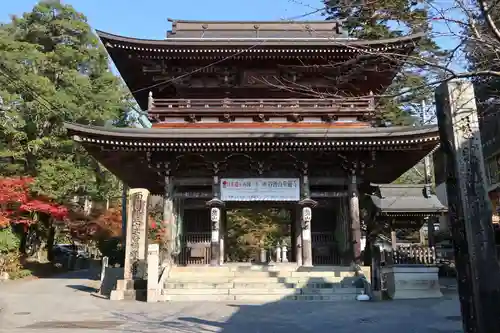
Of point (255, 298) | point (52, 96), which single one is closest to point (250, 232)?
point (52, 96)

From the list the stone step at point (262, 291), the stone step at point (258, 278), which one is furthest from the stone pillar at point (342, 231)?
the stone step at point (262, 291)

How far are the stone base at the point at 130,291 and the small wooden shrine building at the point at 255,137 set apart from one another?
2.83 metres

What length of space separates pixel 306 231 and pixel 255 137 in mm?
4084

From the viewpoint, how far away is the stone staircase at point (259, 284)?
13594mm

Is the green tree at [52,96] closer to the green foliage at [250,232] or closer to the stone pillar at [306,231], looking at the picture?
the green foliage at [250,232]

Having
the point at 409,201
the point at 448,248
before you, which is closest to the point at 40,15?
the point at 409,201

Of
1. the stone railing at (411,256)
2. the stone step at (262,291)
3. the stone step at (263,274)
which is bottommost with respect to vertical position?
the stone step at (262,291)

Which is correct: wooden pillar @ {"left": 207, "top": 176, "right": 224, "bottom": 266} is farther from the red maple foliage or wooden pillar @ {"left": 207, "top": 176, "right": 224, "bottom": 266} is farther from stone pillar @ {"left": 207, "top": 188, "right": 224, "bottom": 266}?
the red maple foliage

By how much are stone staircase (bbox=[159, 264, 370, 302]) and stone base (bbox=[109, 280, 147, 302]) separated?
2.67ft

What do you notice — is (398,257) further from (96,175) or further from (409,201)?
(96,175)

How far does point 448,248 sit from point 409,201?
37.0 feet

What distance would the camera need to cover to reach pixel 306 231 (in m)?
16.4

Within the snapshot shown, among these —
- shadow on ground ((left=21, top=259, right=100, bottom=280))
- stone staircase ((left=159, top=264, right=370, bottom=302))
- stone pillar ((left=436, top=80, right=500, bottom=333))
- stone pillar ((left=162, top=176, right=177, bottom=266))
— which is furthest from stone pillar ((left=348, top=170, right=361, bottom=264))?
shadow on ground ((left=21, top=259, right=100, bottom=280))

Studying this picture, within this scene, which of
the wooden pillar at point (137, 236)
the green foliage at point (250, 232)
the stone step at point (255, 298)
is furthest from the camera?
the green foliage at point (250, 232)
